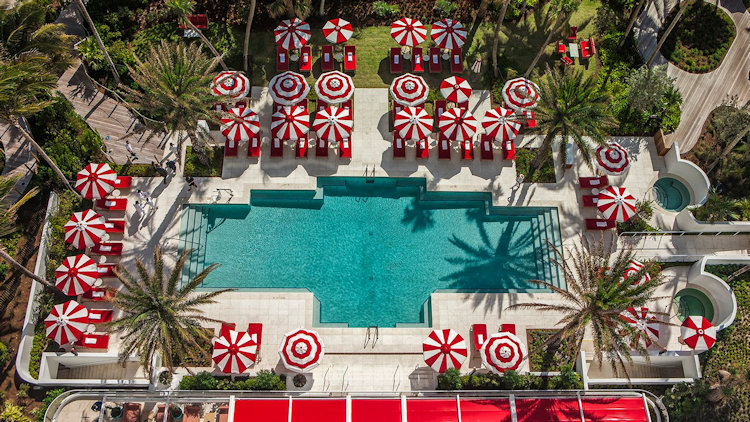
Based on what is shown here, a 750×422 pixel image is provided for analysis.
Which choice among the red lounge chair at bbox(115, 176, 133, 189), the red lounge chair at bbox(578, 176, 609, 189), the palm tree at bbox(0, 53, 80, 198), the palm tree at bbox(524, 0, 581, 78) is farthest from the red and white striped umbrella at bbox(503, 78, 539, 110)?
the palm tree at bbox(0, 53, 80, 198)

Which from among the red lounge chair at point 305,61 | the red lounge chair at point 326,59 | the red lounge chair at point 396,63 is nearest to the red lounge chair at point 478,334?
the red lounge chair at point 396,63

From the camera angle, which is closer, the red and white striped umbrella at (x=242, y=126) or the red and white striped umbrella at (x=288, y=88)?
the red and white striped umbrella at (x=242, y=126)

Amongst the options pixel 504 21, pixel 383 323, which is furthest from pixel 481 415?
pixel 504 21

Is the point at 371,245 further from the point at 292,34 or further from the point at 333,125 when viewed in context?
the point at 292,34

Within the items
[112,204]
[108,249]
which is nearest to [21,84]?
[112,204]

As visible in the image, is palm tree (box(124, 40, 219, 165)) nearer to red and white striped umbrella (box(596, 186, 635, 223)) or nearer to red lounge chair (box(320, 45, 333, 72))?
red lounge chair (box(320, 45, 333, 72))

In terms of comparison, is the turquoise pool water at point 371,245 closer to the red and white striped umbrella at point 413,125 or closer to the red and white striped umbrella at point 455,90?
the red and white striped umbrella at point 413,125
